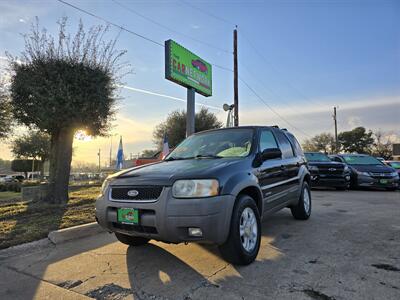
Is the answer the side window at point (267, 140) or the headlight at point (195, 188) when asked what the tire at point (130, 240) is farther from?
the side window at point (267, 140)

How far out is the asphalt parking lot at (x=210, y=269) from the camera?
118 inches

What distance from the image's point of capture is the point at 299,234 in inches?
201

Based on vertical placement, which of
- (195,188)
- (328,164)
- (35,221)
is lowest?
(35,221)

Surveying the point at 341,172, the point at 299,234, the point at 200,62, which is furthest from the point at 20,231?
the point at 200,62

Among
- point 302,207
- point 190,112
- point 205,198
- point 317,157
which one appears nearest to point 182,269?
point 205,198

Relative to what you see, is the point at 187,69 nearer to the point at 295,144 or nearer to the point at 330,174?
the point at 330,174

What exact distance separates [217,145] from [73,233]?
283cm

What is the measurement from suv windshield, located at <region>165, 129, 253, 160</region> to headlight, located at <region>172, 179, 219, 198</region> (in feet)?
3.37

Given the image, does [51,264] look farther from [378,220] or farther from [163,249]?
[378,220]

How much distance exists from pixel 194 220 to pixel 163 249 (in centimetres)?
147

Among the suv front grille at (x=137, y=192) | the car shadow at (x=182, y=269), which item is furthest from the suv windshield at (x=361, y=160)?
the suv front grille at (x=137, y=192)

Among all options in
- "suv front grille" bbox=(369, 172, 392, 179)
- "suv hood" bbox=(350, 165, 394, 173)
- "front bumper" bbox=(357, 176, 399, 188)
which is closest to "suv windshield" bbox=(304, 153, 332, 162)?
"suv hood" bbox=(350, 165, 394, 173)

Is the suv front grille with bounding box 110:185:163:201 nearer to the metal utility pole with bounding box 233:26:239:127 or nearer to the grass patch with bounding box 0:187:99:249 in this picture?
→ the grass patch with bounding box 0:187:99:249

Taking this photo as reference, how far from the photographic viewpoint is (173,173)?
11.4 feet
